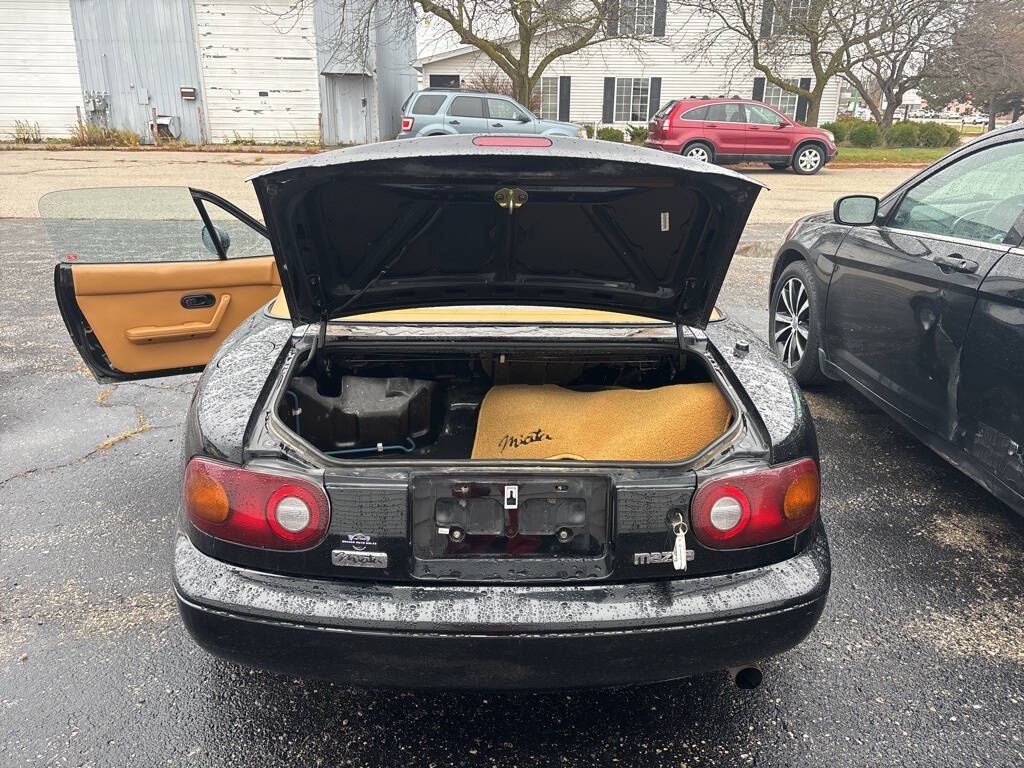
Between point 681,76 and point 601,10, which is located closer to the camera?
point 601,10

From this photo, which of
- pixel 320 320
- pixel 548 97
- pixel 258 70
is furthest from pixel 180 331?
pixel 548 97

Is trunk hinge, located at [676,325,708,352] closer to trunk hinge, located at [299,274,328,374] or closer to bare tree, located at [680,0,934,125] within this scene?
trunk hinge, located at [299,274,328,374]

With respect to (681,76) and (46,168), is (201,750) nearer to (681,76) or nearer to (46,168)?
(46,168)

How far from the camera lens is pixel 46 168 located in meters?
15.6

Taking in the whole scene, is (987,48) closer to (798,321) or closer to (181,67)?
(181,67)

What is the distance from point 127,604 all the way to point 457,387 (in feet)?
4.59

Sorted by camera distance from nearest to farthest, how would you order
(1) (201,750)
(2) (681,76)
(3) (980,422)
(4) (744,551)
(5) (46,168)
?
1. (4) (744,551)
2. (1) (201,750)
3. (3) (980,422)
4. (5) (46,168)
5. (2) (681,76)

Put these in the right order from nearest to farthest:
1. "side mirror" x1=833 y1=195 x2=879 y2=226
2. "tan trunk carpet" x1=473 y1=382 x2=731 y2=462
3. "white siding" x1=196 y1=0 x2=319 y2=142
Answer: "tan trunk carpet" x1=473 y1=382 x2=731 y2=462 < "side mirror" x1=833 y1=195 x2=879 y2=226 < "white siding" x1=196 y1=0 x2=319 y2=142

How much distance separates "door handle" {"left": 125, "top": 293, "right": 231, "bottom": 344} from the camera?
327cm

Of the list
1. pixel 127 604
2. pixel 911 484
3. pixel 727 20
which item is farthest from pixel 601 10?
pixel 127 604

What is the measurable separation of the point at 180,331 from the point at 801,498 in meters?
2.82

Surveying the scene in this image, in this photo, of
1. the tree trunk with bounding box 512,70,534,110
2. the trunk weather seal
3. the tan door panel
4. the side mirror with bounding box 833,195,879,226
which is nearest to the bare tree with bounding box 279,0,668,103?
the tree trunk with bounding box 512,70,534,110

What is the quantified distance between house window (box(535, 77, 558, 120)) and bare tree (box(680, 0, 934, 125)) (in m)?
5.43

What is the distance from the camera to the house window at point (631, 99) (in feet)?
89.3
